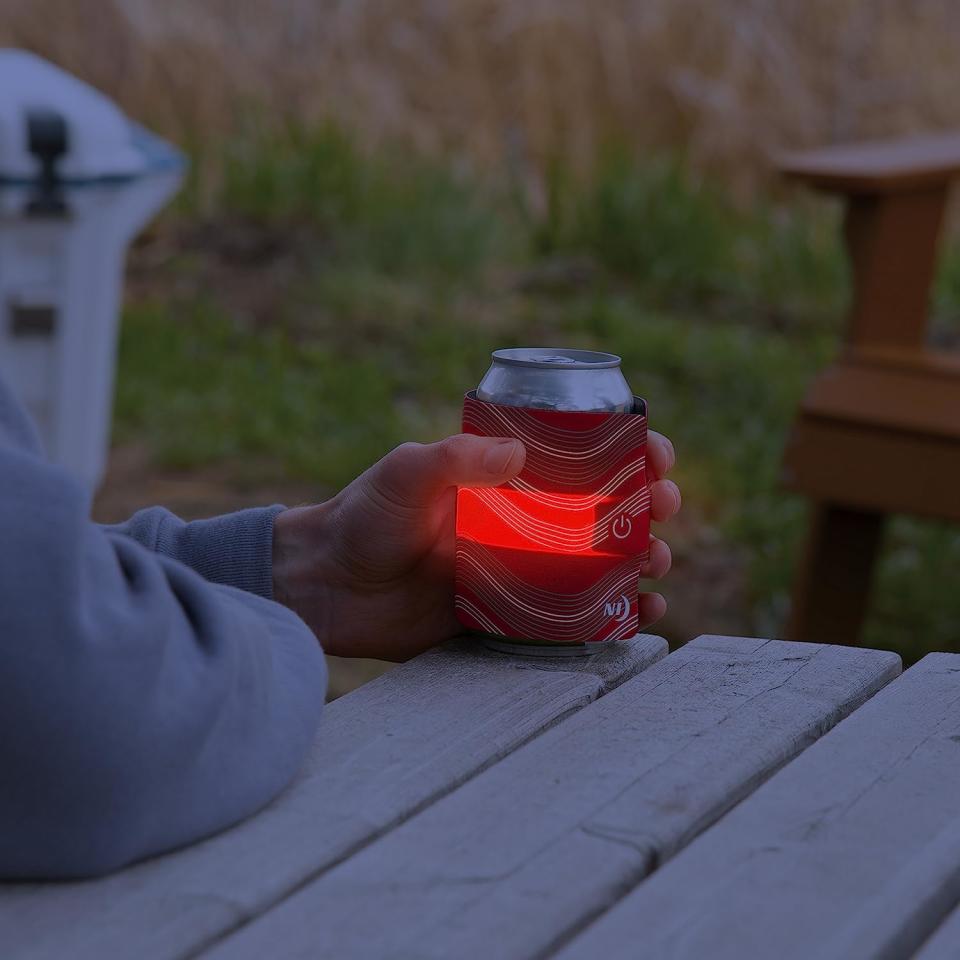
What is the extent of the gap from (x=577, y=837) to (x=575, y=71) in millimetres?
5427

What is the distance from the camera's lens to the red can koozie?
3.64 ft

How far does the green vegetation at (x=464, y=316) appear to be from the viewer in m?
3.82

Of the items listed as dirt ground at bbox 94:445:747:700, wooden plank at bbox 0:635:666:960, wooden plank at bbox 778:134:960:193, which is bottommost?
dirt ground at bbox 94:445:747:700

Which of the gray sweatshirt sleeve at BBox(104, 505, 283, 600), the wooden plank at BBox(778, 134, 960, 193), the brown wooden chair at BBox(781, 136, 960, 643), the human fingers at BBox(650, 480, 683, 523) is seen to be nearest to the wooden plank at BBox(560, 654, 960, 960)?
the human fingers at BBox(650, 480, 683, 523)

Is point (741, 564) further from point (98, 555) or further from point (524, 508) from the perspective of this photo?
point (98, 555)

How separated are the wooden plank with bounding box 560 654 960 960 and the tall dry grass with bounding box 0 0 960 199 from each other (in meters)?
4.92

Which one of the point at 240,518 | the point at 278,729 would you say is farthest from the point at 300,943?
the point at 240,518

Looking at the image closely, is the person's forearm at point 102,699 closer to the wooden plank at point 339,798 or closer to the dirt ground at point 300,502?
the wooden plank at point 339,798

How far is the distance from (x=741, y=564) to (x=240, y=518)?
2369 mm

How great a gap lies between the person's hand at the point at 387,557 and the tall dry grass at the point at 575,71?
459 cm

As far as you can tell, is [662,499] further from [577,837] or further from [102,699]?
[102,699]

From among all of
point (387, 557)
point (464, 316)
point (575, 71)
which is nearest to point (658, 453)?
point (387, 557)

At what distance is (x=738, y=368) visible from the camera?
4.57 m

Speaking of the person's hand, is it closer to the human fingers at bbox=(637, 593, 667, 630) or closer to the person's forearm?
the human fingers at bbox=(637, 593, 667, 630)
